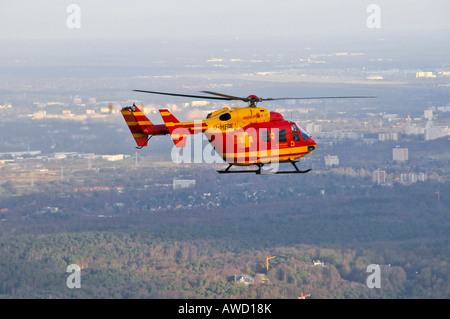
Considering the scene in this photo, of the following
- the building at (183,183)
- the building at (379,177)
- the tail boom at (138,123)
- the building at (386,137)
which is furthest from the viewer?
the building at (386,137)

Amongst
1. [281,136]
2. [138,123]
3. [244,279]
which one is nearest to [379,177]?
[244,279]

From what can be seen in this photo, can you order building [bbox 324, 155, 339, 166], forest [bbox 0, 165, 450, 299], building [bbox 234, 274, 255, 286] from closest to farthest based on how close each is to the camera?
building [bbox 234, 274, 255, 286], forest [bbox 0, 165, 450, 299], building [bbox 324, 155, 339, 166]

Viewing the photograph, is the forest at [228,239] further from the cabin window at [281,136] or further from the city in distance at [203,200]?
the cabin window at [281,136]

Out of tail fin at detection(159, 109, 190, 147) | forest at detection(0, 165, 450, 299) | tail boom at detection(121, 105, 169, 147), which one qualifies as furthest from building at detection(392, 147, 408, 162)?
tail fin at detection(159, 109, 190, 147)

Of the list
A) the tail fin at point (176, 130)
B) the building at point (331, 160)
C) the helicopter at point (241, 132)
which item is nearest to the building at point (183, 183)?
the building at point (331, 160)

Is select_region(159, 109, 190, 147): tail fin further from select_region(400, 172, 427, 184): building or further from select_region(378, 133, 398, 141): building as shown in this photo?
select_region(378, 133, 398, 141): building
